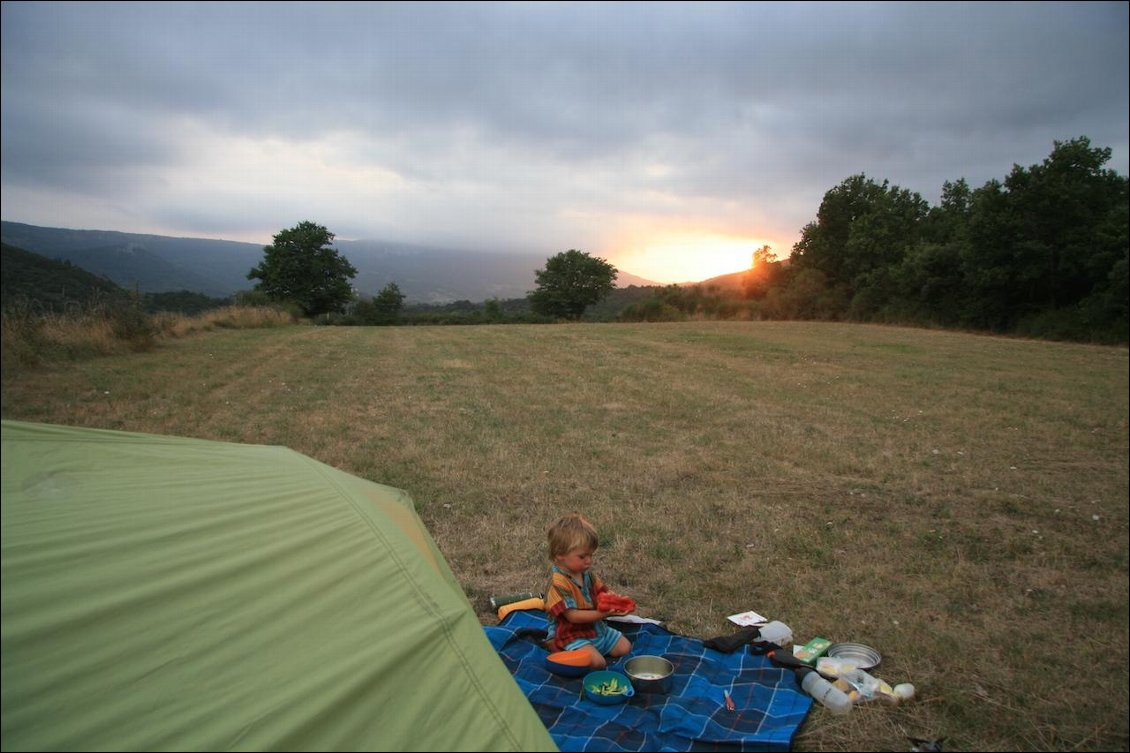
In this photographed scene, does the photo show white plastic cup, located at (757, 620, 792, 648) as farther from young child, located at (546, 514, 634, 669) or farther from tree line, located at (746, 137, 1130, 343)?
tree line, located at (746, 137, 1130, 343)

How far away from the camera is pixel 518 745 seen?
206 centimetres

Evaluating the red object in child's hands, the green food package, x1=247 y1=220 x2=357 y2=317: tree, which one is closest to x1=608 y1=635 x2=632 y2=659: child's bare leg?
the red object in child's hands

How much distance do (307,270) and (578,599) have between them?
41.7 m

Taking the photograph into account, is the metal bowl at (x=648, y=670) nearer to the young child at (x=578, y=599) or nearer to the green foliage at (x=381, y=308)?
the young child at (x=578, y=599)

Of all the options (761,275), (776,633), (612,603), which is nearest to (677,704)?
(612,603)

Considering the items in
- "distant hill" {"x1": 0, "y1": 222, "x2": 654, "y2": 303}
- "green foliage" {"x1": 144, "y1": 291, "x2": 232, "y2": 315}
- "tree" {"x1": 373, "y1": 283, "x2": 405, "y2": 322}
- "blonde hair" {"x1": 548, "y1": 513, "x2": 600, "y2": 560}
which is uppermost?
"distant hill" {"x1": 0, "y1": 222, "x2": 654, "y2": 303}

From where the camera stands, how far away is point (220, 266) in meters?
117

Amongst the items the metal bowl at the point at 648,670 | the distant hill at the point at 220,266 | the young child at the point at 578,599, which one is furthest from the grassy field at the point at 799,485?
the distant hill at the point at 220,266

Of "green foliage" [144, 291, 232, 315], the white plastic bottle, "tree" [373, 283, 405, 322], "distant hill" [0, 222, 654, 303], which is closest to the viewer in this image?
the white plastic bottle

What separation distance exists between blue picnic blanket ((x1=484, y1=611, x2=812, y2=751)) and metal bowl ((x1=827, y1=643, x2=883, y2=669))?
0.34 m

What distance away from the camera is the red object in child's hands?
10.4 ft

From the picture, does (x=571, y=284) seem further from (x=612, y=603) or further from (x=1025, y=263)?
(x=612, y=603)

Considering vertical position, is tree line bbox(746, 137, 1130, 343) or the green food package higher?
tree line bbox(746, 137, 1130, 343)

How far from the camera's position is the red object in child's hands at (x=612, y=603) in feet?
10.4
